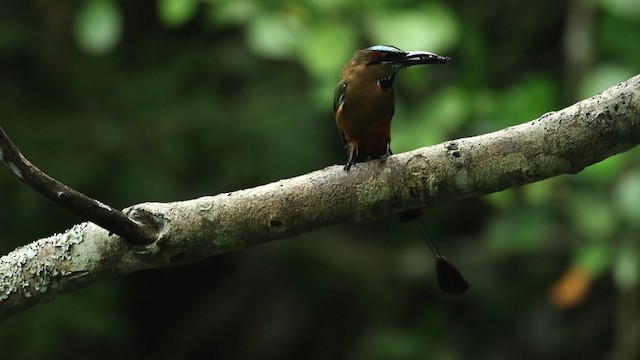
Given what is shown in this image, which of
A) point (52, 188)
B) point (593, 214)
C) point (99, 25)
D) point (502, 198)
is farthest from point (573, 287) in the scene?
point (52, 188)

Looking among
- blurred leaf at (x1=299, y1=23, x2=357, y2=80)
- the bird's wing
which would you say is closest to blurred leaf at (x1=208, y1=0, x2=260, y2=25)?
blurred leaf at (x1=299, y1=23, x2=357, y2=80)

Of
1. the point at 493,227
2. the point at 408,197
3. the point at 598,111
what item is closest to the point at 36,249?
the point at 408,197

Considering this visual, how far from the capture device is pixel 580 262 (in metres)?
3.51

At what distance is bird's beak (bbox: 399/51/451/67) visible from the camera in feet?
7.32

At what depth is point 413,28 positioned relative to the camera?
303cm

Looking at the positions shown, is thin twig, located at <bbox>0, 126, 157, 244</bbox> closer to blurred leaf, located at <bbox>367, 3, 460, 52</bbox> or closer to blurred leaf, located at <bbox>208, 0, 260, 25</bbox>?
blurred leaf, located at <bbox>367, 3, 460, 52</bbox>

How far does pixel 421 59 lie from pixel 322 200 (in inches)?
23.4

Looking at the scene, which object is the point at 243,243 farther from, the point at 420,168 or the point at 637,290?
the point at 637,290

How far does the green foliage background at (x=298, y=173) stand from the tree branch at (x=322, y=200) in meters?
1.43

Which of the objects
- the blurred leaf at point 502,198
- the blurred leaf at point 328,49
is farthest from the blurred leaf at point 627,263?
the blurred leaf at point 328,49

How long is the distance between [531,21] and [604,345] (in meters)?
1.52

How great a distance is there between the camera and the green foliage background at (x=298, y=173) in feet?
11.4

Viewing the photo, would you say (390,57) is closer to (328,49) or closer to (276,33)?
(328,49)

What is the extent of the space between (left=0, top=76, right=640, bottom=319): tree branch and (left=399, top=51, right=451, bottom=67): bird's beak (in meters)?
0.41
